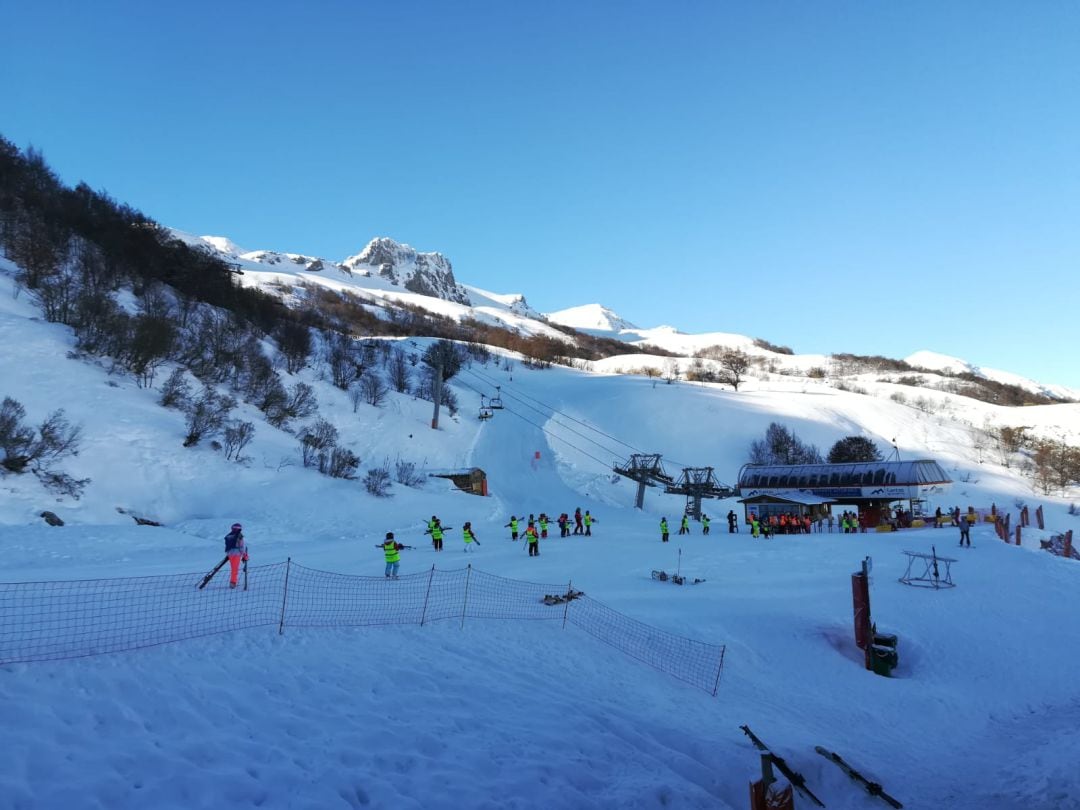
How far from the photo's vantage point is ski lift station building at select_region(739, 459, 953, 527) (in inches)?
1448

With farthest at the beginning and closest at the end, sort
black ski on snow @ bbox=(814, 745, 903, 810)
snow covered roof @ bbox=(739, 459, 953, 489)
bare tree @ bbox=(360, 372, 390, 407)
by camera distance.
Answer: bare tree @ bbox=(360, 372, 390, 407) < snow covered roof @ bbox=(739, 459, 953, 489) < black ski on snow @ bbox=(814, 745, 903, 810)

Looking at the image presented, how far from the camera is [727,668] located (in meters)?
11.9

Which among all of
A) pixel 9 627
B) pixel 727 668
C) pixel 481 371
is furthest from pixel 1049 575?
pixel 481 371

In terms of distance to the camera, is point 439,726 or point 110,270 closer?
point 439,726

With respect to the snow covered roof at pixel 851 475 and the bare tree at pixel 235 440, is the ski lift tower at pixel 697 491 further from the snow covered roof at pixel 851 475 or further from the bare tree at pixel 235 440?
the bare tree at pixel 235 440

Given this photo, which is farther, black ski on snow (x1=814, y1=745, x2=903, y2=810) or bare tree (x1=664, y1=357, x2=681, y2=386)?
bare tree (x1=664, y1=357, x2=681, y2=386)

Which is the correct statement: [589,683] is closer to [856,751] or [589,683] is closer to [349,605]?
[856,751]

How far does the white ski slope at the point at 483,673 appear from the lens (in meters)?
5.77

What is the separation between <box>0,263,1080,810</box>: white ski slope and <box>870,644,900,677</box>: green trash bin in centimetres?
43

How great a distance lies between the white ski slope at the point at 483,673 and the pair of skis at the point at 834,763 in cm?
14

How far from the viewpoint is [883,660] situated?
13391 mm

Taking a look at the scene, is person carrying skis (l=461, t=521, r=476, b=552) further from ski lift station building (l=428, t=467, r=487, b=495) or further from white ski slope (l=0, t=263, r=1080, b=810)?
ski lift station building (l=428, t=467, r=487, b=495)

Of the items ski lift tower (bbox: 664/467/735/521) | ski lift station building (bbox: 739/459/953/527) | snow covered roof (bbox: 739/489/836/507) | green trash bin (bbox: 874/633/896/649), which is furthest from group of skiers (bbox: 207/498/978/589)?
green trash bin (bbox: 874/633/896/649)

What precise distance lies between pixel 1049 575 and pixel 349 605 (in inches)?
901
